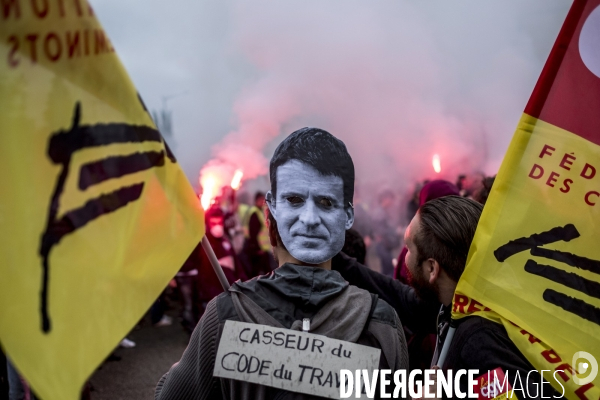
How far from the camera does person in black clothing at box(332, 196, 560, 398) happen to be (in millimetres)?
1310

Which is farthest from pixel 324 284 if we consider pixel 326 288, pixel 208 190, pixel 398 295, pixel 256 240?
pixel 208 190

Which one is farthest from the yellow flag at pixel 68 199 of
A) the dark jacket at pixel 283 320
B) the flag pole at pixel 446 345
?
the flag pole at pixel 446 345

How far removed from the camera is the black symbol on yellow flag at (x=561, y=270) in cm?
134

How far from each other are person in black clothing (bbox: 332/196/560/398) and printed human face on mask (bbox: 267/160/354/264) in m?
0.34

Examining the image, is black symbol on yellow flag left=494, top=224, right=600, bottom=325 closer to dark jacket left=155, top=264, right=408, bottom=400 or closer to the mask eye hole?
dark jacket left=155, top=264, right=408, bottom=400

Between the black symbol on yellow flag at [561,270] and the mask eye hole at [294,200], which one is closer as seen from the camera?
the black symbol on yellow flag at [561,270]

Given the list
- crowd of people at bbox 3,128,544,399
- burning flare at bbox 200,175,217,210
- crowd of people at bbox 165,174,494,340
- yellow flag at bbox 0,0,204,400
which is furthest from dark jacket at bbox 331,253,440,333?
burning flare at bbox 200,175,217,210

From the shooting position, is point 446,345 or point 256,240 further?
point 256,240

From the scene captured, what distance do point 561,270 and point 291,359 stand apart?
32.5 inches

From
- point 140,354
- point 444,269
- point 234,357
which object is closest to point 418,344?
point 444,269

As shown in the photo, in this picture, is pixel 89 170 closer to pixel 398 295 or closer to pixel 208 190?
pixel 398 295

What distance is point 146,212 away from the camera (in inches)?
50.3

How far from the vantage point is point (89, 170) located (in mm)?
1133

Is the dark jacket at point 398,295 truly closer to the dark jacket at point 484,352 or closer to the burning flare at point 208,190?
the dark jacket at point 484,352
